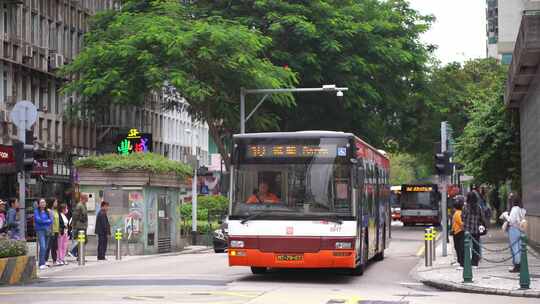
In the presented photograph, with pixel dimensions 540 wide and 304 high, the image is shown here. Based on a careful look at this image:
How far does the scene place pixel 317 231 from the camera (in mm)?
20422

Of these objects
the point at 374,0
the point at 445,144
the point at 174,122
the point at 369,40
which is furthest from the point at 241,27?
the point at 174,122

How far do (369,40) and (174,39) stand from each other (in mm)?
10971

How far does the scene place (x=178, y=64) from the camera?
4288 cm

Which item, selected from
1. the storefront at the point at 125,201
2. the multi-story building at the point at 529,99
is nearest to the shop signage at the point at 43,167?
the storefront at the point at 125,201

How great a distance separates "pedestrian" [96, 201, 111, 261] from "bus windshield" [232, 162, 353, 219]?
10.2 meters

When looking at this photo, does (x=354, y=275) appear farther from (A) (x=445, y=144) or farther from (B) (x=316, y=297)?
(A) (x=445, y=144)

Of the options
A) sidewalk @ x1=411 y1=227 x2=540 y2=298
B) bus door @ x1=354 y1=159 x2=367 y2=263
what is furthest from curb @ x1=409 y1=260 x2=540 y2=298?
bus door @ x1=354 y1=159 x2=367 y2=263

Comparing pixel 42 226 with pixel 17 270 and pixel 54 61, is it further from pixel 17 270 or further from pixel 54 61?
pixel 54 61

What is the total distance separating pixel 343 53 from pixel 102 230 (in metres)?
21.6

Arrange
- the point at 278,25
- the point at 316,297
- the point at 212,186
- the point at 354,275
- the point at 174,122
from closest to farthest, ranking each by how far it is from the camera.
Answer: the point at 316,297, the point at 354,275, the point at 278,25, the point at 212,186, the point at 174,122

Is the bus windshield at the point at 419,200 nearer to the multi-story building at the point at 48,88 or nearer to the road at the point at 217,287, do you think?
the multi-story building at the point at 48,88

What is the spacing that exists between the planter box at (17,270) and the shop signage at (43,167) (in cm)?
3256

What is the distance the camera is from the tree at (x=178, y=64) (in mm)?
42688

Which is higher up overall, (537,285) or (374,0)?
(374,0)
